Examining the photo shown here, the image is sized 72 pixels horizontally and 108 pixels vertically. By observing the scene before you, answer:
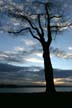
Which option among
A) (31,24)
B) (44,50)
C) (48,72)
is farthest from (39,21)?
(48,72)

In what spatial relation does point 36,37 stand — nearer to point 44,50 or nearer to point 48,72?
point 44,50

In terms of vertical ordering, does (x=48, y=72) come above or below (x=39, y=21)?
below

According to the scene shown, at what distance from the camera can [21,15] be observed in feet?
105

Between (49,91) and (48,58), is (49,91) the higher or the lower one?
the lower one

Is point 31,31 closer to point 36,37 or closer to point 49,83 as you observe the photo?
point 36,37

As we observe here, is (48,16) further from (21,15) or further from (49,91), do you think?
(49,91)
